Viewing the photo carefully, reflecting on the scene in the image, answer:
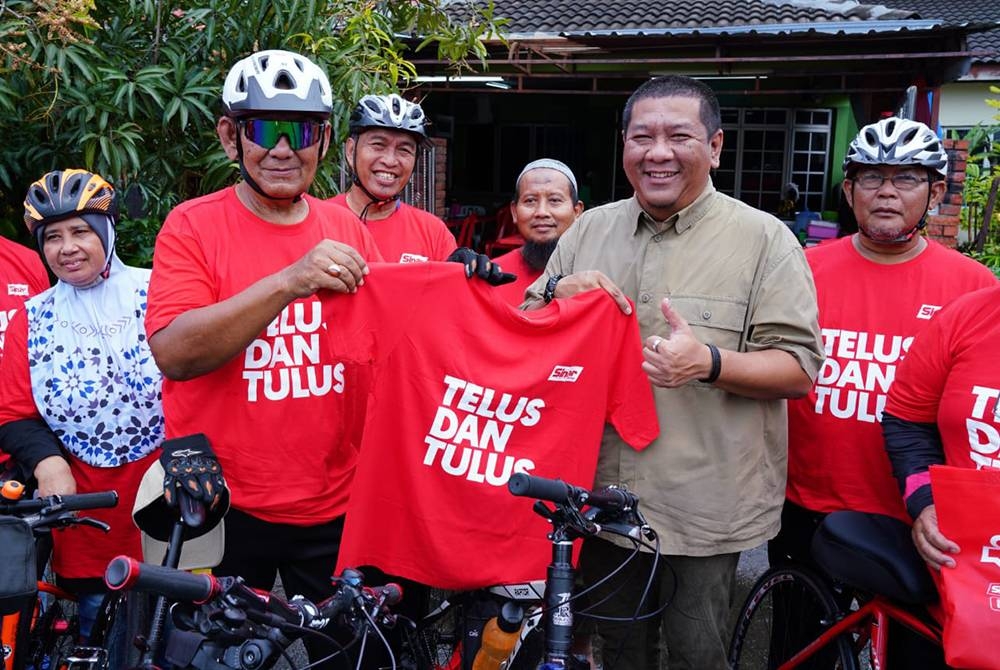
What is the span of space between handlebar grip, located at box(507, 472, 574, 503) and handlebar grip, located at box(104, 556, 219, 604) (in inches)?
28.9

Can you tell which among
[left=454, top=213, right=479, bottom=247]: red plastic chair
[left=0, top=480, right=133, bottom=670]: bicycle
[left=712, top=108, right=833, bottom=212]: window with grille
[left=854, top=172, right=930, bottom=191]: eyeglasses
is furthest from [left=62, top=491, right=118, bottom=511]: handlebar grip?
[left=712, top=108, right=833, bottom=212]: window with grille

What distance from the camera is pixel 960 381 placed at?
3033 mm

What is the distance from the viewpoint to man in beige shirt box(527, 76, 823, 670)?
120 inches

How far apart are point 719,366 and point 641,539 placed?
61 cm

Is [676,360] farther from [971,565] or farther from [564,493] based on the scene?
[971,565]

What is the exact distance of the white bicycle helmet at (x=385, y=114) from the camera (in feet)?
17.5

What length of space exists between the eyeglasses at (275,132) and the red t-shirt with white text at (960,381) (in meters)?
2.27

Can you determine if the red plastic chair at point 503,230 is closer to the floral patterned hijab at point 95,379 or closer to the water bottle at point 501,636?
the floral patterned hijab at point 95,379

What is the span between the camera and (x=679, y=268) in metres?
3.17

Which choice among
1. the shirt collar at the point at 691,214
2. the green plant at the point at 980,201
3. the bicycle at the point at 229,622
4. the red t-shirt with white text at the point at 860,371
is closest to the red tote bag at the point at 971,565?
the red t-shirt with white text at the point at 860,371

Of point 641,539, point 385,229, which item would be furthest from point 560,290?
point 385,229

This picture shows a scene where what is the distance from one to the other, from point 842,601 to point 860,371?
1.01 m

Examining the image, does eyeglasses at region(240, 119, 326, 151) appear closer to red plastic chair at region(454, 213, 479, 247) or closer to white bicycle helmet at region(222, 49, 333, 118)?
white bicycle helmet at region(222, 49, 333, 118)

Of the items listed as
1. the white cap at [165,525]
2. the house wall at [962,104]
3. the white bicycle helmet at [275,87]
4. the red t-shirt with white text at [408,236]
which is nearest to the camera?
the white cap at [165,525]
